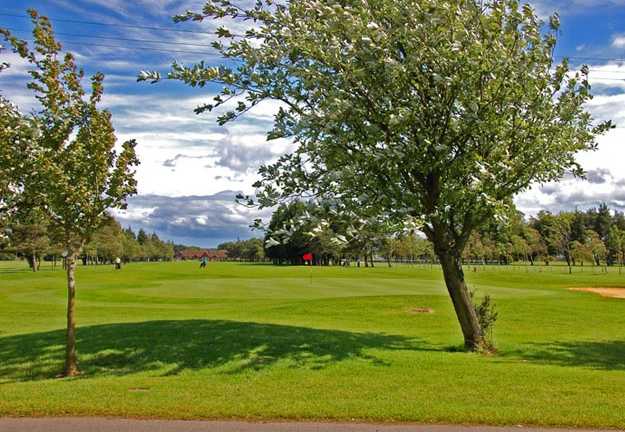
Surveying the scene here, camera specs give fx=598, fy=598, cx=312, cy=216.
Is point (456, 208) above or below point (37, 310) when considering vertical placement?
above

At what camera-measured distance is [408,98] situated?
47.5 feet

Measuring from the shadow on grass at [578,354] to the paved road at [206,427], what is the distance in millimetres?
7521

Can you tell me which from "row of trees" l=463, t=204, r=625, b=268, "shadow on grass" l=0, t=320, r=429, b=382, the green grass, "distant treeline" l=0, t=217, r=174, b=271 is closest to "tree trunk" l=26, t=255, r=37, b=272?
"distant treeline" l=0, t=217, r=174, b=271

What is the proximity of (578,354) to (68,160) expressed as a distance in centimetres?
1457

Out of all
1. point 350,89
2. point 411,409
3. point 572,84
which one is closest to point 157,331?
point 350,89

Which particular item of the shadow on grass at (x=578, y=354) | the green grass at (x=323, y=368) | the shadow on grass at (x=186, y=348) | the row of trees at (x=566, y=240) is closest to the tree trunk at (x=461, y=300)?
the green grass at (x=323, y=368)

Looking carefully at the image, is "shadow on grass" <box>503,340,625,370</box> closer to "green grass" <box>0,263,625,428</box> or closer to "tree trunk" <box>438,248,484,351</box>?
"green grass" <box>0,263,625,428</box>

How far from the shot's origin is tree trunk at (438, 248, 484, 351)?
16609 millimetres

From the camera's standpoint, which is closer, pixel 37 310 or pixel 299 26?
pixel 299 26

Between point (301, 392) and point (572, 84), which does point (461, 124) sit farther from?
point (301, 392)

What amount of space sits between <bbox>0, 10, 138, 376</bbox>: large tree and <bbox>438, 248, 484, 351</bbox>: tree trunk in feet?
29.0

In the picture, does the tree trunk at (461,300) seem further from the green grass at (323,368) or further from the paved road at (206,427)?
the paved road at (206,427)

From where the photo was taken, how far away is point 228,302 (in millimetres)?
32906

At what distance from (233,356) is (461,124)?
7.79 m
